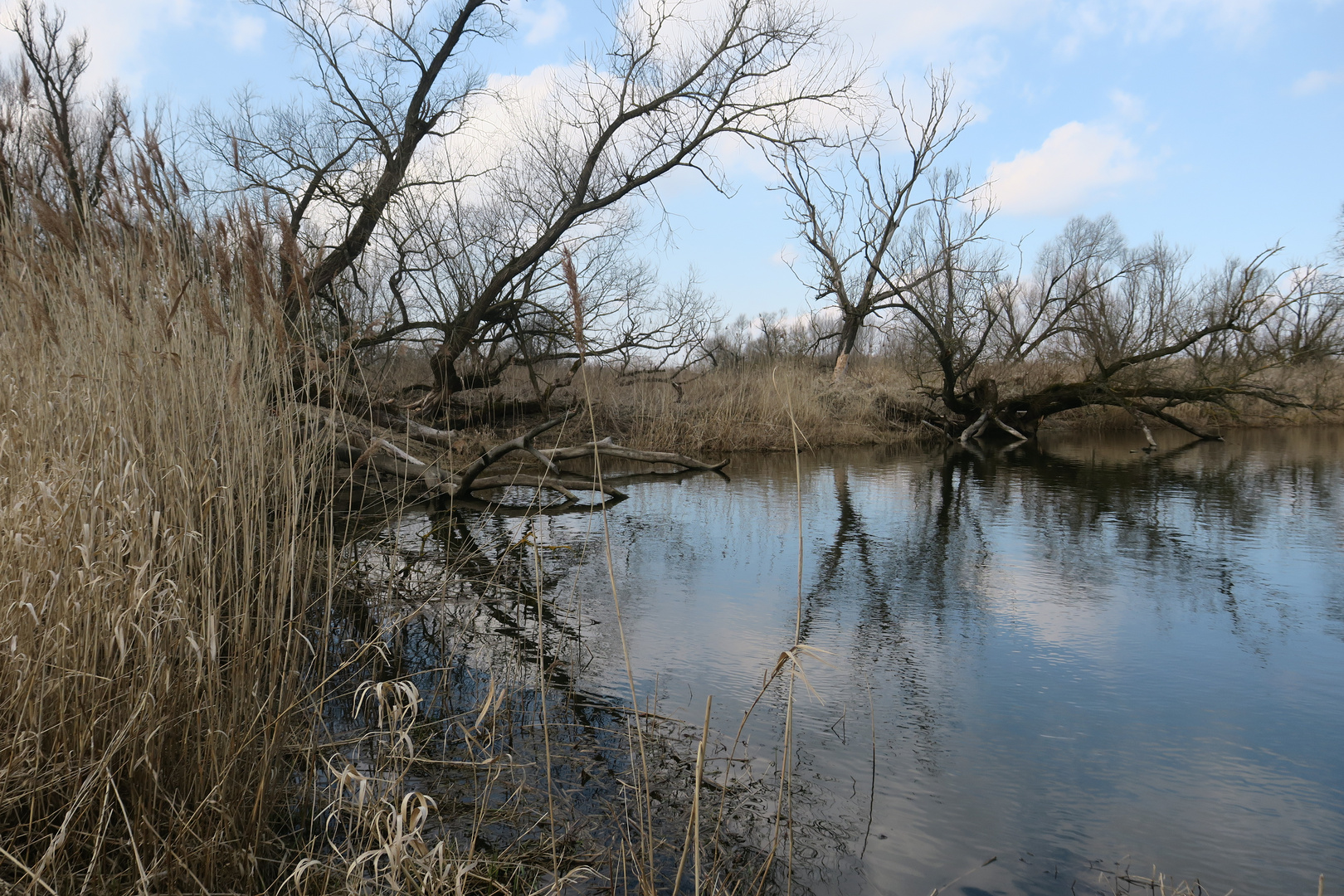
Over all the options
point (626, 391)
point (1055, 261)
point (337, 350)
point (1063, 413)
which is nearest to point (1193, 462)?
point (1063, 413)

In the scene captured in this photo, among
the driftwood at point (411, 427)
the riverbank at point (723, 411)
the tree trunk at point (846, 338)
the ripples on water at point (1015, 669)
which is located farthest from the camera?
the tree trunk at point (846, 338)

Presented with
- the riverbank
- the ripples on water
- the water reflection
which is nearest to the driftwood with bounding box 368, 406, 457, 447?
the riverbank

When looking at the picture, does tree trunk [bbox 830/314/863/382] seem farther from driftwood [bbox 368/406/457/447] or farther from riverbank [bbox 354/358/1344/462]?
driftwood [bbox 368/406/457/447]

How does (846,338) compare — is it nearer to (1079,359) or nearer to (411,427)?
(1079,359)

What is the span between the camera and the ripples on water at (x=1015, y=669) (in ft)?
7.46

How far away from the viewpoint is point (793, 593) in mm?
4809

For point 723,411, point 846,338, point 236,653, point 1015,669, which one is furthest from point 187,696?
point 846,338

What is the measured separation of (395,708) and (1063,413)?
19.4 m

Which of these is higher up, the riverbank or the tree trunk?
the tree trunk

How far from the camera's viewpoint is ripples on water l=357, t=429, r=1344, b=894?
227 cm

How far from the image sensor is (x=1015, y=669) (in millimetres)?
3613

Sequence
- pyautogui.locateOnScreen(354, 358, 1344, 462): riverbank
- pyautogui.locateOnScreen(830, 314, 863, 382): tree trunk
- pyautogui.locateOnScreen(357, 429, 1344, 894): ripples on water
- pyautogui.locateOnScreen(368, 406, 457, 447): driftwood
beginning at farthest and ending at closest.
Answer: pyautogui.locateOnScreen(830, 314, 863, 382): tree trunk → pyautogui.locateOnScreen(354, 358, 1344, 462): riverbank → pyautogui.locateOnScreen(368, 406, 457, 447): driftwood → pyautogui.locateOnScreen(357, 429, 1344, 894): ripples on water

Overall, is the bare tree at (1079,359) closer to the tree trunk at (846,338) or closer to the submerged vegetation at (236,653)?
the tree trunk at (846,338)

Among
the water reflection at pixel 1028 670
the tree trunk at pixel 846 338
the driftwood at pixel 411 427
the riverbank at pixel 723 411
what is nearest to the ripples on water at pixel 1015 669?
the water reflection at pixel 1028 670
